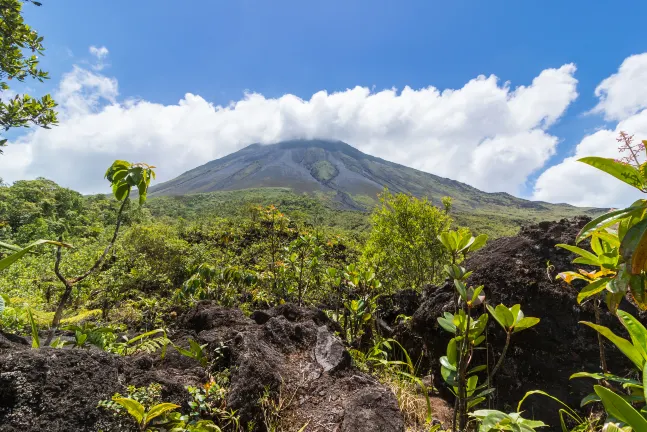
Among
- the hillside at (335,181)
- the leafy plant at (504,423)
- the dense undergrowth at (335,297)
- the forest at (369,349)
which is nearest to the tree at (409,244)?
the dense undergrowth at (335,297)

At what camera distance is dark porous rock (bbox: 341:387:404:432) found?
205 cm

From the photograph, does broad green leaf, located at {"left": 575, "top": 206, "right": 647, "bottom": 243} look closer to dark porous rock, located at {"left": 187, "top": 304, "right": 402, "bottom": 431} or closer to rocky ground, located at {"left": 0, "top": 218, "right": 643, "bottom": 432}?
rocky ground, located at {"left": 0, "top": 218, "right": 643, "bottom": 432}

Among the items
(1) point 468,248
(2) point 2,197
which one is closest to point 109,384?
(1) point 468,248

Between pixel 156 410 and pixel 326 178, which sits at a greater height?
pixel 326 178

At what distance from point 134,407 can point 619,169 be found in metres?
2.54

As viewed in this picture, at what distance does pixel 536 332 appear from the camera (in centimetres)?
313

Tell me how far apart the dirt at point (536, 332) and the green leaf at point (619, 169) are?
5.15 ft

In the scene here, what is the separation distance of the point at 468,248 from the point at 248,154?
174136 millimetres

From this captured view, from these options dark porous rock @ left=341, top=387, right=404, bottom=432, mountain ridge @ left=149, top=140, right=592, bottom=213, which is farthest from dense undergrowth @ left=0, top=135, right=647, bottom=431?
mountain ridge @ left=149, top=140, right=592, bottom=213

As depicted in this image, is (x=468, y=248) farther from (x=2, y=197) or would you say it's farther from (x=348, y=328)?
(x=2, y=197)

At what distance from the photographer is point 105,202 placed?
28719 mm

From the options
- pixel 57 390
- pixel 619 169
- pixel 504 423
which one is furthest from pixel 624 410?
pixel 57 390

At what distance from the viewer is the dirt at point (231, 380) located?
166cm

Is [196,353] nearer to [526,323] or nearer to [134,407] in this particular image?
[134,407]
